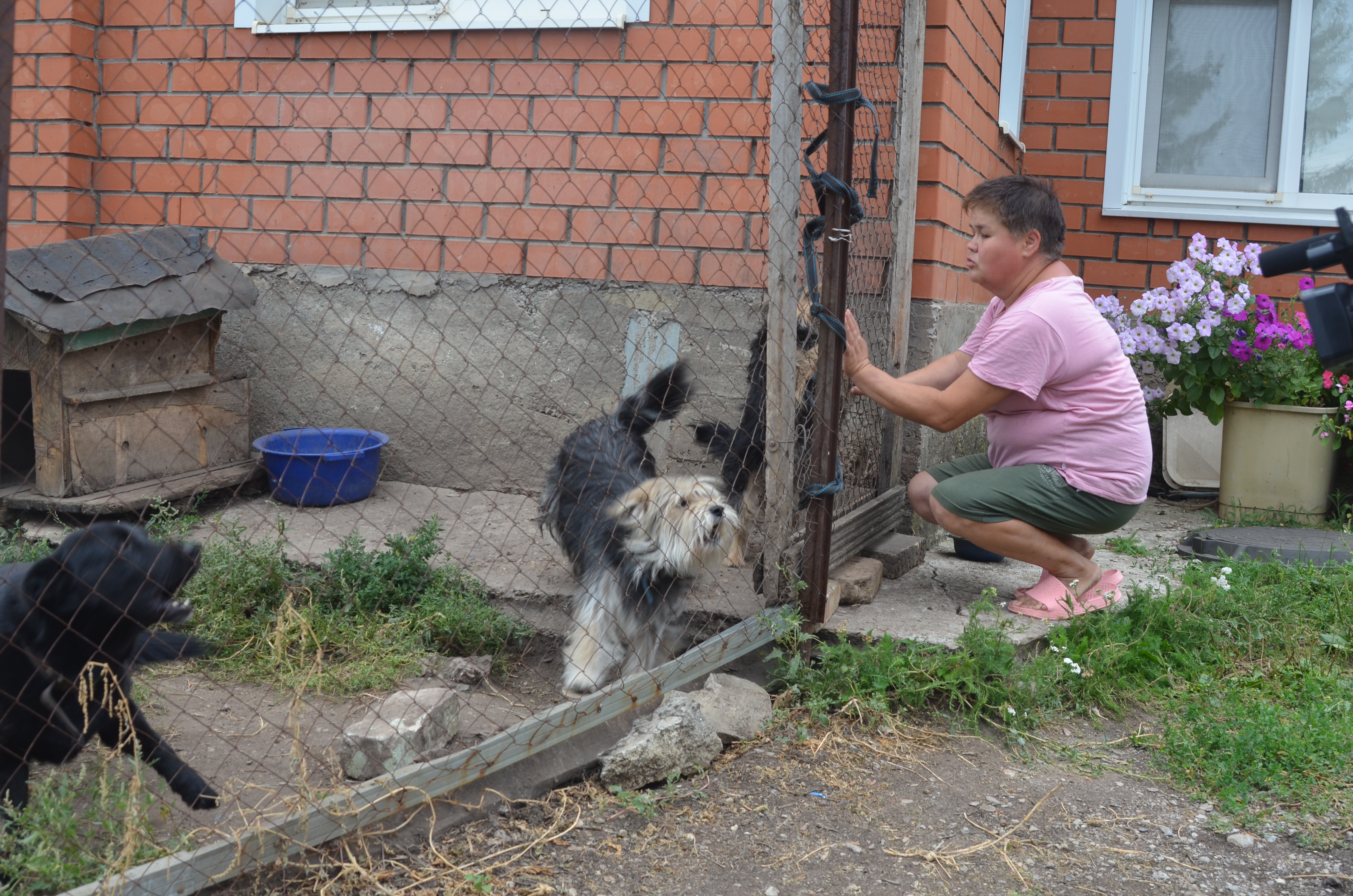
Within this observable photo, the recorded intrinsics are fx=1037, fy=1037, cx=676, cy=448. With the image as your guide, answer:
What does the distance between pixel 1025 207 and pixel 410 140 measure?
9.12 feet

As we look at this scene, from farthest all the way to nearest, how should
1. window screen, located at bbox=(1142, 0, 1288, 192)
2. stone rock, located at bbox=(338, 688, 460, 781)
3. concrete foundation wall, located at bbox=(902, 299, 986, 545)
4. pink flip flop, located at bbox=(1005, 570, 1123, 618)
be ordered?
window screen, located at bbox=(1142, 0, 1288, 192) < concrete foundation wall, located at bbox=(902, 299, 986, 545) < pink flip flop, located at bbox=(1005, 570, 1123, 618) < stone rock, located at bbox=(338, 688, 460, 781)

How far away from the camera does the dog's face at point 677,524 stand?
327cm

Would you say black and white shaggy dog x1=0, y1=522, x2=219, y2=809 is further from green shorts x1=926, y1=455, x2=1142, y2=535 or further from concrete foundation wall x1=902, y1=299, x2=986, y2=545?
concrete foundation wall x1=902, y1=299, x2=986, y2=545

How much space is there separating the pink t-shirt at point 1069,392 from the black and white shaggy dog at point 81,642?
2288 millimetres

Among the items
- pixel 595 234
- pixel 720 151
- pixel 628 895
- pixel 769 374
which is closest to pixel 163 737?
pixel 628 895

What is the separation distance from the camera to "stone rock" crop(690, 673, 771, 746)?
2.86m

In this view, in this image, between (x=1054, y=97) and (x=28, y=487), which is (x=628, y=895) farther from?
(x=1054, y=97)

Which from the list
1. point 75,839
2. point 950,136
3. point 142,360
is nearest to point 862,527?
point 950,136

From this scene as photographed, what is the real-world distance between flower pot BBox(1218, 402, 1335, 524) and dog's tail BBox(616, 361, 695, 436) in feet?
9.84

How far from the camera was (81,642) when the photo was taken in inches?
81.7

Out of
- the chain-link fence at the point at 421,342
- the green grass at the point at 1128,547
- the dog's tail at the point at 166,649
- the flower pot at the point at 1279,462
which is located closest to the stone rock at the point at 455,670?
the chain-link fence at the point at 421,342

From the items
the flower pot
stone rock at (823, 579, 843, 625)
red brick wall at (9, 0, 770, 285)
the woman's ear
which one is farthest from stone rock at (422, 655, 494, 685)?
the flower pot

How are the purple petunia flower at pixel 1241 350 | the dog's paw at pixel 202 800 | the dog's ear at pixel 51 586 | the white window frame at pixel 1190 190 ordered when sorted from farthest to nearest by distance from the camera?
the white window frame at pixel 1190 190
the purple petunia flower at pixel 1241 350
the dog's paw at pixel 202 800
the dog's ear at pixel 51 586

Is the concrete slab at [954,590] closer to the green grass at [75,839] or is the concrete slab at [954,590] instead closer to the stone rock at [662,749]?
the stone rock at [662,749]
